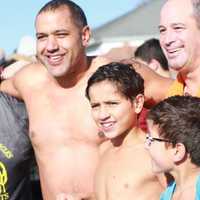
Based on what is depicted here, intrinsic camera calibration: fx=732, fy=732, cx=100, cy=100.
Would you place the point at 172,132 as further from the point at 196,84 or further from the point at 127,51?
the point at 127,51

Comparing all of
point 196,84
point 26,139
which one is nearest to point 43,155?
point 26,139

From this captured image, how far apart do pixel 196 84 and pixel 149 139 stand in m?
0.62

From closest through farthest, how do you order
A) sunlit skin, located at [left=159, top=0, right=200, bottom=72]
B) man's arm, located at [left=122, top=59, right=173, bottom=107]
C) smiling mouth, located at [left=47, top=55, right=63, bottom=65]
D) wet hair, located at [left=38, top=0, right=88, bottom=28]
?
sunlit skin, located at [left=159, top=0, right=200, bottom=72] → man's arm, located at [left=122, top=59, right=173, bottom=107] → smiling mouth, located at [left=47, top=55, right=63, bottom=65] → wet hair, located at [left=38, top=0, right=88, bottom=28]

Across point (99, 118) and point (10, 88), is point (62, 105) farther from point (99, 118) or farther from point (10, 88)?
point (99, 118)

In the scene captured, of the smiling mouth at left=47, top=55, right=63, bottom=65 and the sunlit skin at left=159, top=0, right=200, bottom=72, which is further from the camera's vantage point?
the smiling mouth at left=47, top=55, right=63, bottom=65

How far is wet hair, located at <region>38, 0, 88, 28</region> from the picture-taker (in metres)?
4.37

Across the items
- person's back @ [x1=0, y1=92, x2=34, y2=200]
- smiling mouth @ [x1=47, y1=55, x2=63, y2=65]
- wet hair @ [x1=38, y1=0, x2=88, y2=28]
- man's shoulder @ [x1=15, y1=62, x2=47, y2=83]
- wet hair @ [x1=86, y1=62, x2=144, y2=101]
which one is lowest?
person's back @ [x1=0, y1=92, x2=34, y2=200]

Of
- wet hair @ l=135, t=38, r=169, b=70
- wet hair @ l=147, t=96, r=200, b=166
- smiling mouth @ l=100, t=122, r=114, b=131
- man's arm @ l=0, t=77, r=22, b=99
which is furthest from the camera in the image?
wet hair @ l=135, t=38, r=169, b=70

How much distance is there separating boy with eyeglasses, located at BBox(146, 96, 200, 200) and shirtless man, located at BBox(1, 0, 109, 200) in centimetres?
93

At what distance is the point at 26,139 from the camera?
463 cm

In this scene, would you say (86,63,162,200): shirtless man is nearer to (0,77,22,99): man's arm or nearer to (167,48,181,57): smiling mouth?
(167,48,181,57): smiling mouth

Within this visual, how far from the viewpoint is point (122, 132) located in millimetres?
3877

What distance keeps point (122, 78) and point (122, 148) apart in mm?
375

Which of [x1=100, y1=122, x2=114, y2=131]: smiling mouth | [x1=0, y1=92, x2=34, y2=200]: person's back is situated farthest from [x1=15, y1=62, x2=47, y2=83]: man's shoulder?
[x1=100, y1=122, x2=114, y2=131]: smiling mouth
